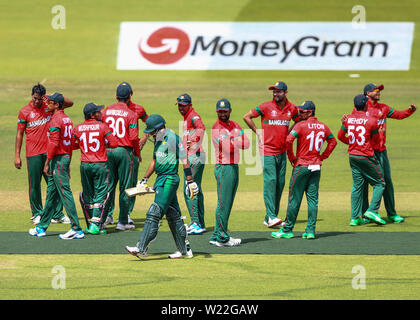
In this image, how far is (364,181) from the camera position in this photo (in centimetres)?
1424

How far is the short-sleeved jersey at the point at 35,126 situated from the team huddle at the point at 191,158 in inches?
0.7

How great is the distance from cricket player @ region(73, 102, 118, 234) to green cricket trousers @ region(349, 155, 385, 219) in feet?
14.2

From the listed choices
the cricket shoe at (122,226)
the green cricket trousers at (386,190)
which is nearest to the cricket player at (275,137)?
the green cricket trousers at (386,190)

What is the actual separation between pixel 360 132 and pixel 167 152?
13.9 feet

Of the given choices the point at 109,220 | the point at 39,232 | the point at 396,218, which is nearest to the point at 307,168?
the point at 396,218

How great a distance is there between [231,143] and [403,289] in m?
3.63

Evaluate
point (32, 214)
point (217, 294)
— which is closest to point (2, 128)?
point (32, 214)

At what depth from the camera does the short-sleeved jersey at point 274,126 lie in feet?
45.6

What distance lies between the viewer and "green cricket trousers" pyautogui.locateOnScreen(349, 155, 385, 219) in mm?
14016

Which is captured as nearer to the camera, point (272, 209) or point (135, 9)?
point (272, 209)

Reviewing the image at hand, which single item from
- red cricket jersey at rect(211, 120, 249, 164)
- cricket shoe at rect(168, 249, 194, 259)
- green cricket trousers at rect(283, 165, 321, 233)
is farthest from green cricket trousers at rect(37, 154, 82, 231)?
green cricket trousers at rect(283, 165, 321, 233)

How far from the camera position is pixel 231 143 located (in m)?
12.1

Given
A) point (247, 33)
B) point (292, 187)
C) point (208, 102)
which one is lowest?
point (292, 187)

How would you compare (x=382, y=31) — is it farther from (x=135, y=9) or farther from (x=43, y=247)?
(x=43, y=247)
